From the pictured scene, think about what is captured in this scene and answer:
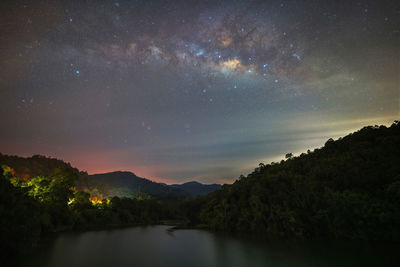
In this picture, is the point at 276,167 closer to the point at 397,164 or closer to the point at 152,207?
the point at 397,164

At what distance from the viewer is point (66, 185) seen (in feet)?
143

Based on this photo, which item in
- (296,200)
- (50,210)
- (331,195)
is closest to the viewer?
(331,195)

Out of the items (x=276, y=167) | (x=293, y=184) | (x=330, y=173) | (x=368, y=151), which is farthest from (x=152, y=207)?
(x=368, y=151)

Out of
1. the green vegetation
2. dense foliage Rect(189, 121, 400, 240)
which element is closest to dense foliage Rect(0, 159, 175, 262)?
the green vegetation

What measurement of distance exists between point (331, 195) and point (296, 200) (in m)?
5.20

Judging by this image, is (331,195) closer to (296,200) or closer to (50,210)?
(296,200)

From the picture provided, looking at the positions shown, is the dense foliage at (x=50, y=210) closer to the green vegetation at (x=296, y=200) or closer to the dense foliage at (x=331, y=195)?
the green vegetation at (x=296, y=200)

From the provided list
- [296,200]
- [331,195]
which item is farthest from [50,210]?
[331,195]

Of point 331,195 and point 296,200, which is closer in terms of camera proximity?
point 331,195

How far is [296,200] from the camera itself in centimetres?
3631

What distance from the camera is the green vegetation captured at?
25.1 m

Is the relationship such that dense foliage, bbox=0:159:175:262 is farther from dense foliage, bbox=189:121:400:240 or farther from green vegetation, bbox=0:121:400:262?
dense foliage, bbox=189:121:400:240

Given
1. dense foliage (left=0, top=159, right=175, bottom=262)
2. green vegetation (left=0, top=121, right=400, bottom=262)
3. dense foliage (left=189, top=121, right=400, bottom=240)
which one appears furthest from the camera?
dense foliage (left=189, top=121, right=400, bottom=240)

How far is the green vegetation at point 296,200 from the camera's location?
25055 millimetres
